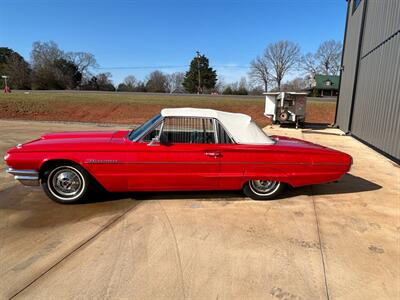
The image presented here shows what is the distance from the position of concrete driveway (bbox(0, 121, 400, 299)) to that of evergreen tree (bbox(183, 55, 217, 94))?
63964 mm

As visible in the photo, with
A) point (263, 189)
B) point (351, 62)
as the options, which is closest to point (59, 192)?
point (263, 189)

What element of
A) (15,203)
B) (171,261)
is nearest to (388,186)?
(171,261)

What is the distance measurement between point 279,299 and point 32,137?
420 inches

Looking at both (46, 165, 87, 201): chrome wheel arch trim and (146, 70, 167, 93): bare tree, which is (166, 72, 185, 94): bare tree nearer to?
(146, 70, 167, 93): bare tree

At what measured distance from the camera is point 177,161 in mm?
3939

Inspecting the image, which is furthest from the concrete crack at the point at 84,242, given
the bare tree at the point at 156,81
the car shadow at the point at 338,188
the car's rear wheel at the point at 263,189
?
the bare tree at the point at 156,81

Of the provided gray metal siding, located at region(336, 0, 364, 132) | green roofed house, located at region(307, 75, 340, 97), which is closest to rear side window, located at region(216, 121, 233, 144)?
gray metal siding, located at region(336, 0, 364, 132)

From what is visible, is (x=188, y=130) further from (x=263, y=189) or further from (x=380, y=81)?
(x=380, y=81)

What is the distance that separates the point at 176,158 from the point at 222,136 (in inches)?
30.3

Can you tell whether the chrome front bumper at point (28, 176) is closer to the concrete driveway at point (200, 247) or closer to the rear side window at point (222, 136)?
the concrete driveway at point (200, 247)

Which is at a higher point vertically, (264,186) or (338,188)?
(264,186)

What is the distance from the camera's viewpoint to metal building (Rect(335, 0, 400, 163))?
757 centimetres

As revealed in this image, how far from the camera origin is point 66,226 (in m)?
3.38

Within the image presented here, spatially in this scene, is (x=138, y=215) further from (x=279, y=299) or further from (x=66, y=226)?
(x=279, y=299)
